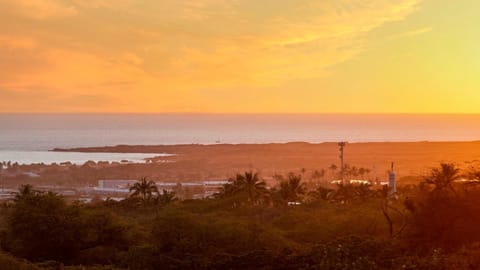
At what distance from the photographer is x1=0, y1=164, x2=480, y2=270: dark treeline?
15.9m

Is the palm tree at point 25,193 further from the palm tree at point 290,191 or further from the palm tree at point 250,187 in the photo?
the palm tree at point 290,191

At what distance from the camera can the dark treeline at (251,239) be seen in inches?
625

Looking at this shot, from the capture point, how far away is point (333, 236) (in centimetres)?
2291

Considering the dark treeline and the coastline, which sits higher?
the coastline

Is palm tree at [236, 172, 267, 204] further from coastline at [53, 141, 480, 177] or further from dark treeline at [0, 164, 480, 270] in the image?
coastline at [53, 141, 480, 177]

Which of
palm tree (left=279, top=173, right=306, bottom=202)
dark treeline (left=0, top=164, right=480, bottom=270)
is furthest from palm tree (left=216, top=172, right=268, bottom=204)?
dark treeline (left=0, top=164, right=480, bottom=270)

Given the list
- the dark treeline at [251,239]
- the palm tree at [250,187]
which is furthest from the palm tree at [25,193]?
the palm tree at [250,187]

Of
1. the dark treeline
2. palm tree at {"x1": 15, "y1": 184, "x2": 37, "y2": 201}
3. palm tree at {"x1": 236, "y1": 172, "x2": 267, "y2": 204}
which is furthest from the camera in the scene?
palm tree at {"x1": 236, "y1": 172, "x2": 267, "y2": 204}

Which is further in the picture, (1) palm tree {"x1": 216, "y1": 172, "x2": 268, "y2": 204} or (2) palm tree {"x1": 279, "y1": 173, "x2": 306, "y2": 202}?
(2) palm tree {"x1": 279, "y1": 173, "x2": 306, "y2": 202}

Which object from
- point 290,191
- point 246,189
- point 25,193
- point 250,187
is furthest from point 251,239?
point 290,191

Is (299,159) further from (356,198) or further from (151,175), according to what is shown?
(356,198)

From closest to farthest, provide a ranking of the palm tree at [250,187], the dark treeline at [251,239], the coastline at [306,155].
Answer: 1. the dark treeline at [251,239]
2. the palm tree at [250,187]
3. the coastline at [306,155]

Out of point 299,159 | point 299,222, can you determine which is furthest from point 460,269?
point 299,159

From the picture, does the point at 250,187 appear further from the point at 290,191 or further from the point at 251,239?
the point at 251,239
